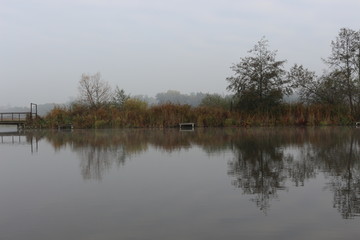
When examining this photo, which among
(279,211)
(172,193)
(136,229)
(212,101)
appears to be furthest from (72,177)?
(212,101)

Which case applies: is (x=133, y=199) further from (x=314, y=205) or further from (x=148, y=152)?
(x=148, y=152)

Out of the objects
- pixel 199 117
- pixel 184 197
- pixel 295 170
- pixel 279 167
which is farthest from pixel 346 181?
pixel 199 117

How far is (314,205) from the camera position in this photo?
6023 millimetres

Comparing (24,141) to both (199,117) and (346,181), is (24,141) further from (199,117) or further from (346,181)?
(346,181)

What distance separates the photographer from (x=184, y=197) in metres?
6.73

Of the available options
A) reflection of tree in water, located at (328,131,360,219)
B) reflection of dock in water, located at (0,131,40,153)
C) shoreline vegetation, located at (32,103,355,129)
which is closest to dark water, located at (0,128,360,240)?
reflection of tree in water, located at (328,131,360,219)

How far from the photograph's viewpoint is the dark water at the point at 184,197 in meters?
4.94

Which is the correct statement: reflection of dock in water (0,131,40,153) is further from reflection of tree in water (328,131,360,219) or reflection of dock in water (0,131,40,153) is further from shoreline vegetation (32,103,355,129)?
reflection of tree in water (328,131,360,219)

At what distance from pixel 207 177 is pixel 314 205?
2982 mm

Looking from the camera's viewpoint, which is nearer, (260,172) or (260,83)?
(260,172)

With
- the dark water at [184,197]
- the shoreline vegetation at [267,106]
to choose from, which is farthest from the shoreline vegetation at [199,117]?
the dark water at [184,197]

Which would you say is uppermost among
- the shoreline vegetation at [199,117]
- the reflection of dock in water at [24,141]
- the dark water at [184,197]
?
the shoreline vegetation at [199,117]

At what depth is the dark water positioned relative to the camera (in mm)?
4941

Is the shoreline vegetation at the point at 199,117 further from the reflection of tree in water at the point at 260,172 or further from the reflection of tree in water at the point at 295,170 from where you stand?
the reflection of tree in water at the point at 260,172
